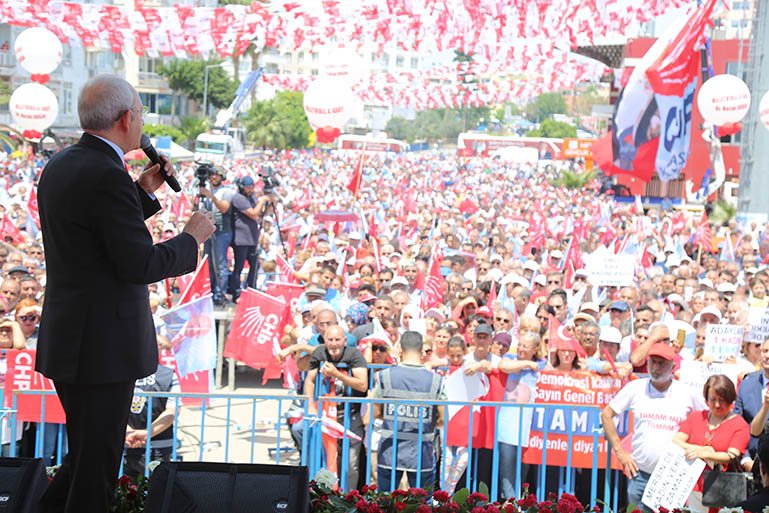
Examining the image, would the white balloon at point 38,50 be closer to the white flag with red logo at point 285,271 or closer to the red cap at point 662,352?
the white flag with red logo at point 285,271

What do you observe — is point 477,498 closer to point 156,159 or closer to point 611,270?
point 156,159

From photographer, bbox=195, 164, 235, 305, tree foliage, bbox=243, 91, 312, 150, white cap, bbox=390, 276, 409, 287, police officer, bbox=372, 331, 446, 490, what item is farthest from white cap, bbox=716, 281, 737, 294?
tree foliage, bbox=243, 91, 312, 150

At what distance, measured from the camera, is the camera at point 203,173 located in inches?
441

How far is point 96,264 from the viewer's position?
10.3 feet

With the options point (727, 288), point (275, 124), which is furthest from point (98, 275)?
point (275, 124)

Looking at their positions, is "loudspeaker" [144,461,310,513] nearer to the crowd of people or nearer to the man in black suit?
the man in black suit

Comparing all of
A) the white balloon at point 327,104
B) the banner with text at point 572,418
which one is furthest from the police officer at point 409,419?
the white balloon at point 327,104

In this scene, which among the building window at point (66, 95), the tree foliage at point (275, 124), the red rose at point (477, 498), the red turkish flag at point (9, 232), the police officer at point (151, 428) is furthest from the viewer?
the tree foliage at point (275, 124)

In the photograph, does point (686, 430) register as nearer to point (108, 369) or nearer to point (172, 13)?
point (108, 369)

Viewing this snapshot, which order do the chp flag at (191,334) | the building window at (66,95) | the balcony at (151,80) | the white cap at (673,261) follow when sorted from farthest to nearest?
the balcony at (151,80)
the building window at (66,95)
the white cap at (673,261)
the chp flag at (191,334)

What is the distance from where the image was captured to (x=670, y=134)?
17875mm

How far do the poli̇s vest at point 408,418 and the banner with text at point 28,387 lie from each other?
6.26 ft

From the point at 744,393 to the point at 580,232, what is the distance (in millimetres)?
15490

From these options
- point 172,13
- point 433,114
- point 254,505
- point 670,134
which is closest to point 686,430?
point 254,505
